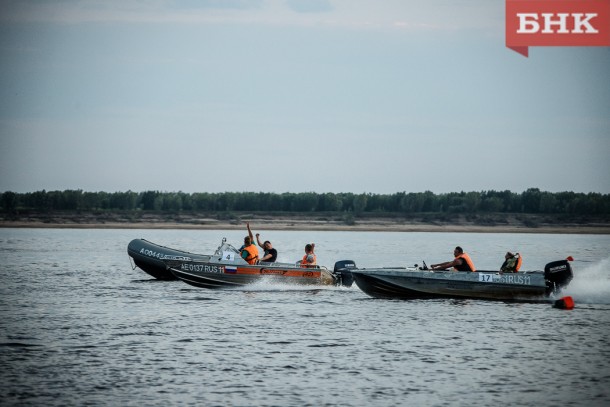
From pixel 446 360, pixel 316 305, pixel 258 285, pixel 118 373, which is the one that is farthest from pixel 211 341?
pixel 258 285

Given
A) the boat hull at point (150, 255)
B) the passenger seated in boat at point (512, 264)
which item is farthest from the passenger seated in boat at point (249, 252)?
the passenger seated in boat at point (512, 264)

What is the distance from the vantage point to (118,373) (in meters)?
18.1

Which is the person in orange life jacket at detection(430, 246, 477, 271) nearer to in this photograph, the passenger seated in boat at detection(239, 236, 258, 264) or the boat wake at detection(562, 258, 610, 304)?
the boat wake at detection(562, 258, 610, 304)

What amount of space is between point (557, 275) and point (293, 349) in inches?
454

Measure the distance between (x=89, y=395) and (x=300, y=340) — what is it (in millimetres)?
7415

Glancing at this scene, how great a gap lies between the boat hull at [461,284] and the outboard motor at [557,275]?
18 cm

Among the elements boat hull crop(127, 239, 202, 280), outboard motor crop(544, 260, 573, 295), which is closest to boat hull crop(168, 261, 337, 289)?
boat hull crop(127, 239, 202, 280)

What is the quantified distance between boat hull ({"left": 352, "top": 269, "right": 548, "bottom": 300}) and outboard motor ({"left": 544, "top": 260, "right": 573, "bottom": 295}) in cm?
18

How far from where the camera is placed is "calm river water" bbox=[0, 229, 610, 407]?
1659cm

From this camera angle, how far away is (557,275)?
1131 inches

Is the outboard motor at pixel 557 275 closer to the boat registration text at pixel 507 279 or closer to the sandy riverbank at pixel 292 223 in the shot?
the boat registration text at pixel 507 279

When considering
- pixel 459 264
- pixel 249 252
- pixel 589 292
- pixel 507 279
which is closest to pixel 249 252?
pixel 249 252

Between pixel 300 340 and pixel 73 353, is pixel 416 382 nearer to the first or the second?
pixel 300 340

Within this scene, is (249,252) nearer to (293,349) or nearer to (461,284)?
(461,284)
